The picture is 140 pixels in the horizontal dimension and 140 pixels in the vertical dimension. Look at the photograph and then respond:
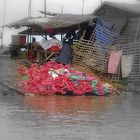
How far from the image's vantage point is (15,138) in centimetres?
978

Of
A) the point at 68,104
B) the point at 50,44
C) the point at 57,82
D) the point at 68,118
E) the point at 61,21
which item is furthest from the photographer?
the point at 50,44

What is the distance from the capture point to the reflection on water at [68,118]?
34.2ft

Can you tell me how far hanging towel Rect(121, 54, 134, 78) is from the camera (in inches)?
902

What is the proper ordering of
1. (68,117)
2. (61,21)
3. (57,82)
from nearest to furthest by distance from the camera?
1. (68,117)
2. (57,82)
3. (61,21)

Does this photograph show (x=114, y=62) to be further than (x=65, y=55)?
No

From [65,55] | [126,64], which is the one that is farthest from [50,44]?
[126,64]

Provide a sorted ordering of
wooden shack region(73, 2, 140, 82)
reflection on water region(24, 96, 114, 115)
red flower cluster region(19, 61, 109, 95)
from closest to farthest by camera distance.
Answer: reflection on water region(24, 96, 114, 115), red flower cluster region(19, 61, 109, 95), wooden shack region(73, 2, 140, 82)

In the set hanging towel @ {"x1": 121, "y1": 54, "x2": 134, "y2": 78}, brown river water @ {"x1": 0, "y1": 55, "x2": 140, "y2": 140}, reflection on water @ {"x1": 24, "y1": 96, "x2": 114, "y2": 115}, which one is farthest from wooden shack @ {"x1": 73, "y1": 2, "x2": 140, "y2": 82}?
reflection on water @ {"x1": 24, "y1": 96, "x2": 114, "y2": 115}

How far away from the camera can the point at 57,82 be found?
61.7ft

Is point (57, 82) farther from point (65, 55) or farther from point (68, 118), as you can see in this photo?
point (68, 118)

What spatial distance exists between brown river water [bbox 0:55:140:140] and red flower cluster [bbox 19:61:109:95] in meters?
0.57

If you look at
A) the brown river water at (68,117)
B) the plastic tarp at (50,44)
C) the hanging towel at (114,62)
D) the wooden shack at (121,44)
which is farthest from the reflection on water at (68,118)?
the plastic tarp at (50,44)

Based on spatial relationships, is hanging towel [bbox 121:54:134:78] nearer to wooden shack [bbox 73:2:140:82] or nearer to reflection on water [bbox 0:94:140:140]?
wooden shack [bbox 73:2:140:82]

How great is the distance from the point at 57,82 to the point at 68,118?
6199 millimetres
